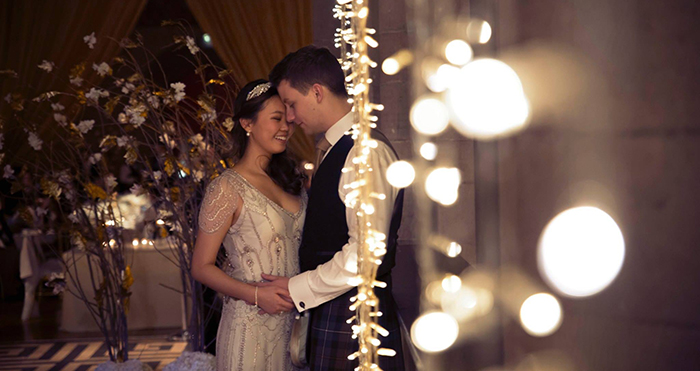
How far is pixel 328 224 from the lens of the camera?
69.8 inches

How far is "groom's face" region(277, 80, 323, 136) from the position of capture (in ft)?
6.04

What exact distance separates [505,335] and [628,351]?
254mm

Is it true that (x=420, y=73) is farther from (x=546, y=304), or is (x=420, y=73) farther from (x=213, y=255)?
(x=213, y=255)

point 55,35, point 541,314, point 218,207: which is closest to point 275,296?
point 218,207

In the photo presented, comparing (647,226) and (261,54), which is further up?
(261,54)

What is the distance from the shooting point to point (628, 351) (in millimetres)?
1022

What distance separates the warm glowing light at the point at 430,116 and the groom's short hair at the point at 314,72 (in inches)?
8.7

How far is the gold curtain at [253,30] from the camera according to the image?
17.8ft

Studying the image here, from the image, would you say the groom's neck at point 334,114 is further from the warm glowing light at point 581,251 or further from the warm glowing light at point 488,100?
the warm glowing light at point 581,251

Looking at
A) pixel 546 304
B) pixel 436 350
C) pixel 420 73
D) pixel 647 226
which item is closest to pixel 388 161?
pixel 420 73

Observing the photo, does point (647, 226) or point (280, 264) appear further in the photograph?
point (280, 264)

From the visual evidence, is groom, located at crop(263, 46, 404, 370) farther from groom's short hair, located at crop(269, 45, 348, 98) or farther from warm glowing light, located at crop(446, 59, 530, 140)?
warm glowing light, located at crop(446, 59, 530, 140)

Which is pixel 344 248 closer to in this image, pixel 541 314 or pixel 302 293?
pixel 302 293

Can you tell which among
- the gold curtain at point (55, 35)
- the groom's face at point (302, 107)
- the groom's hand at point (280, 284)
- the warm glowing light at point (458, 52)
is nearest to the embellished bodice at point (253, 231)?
the groom's hand at point (280, 284)
